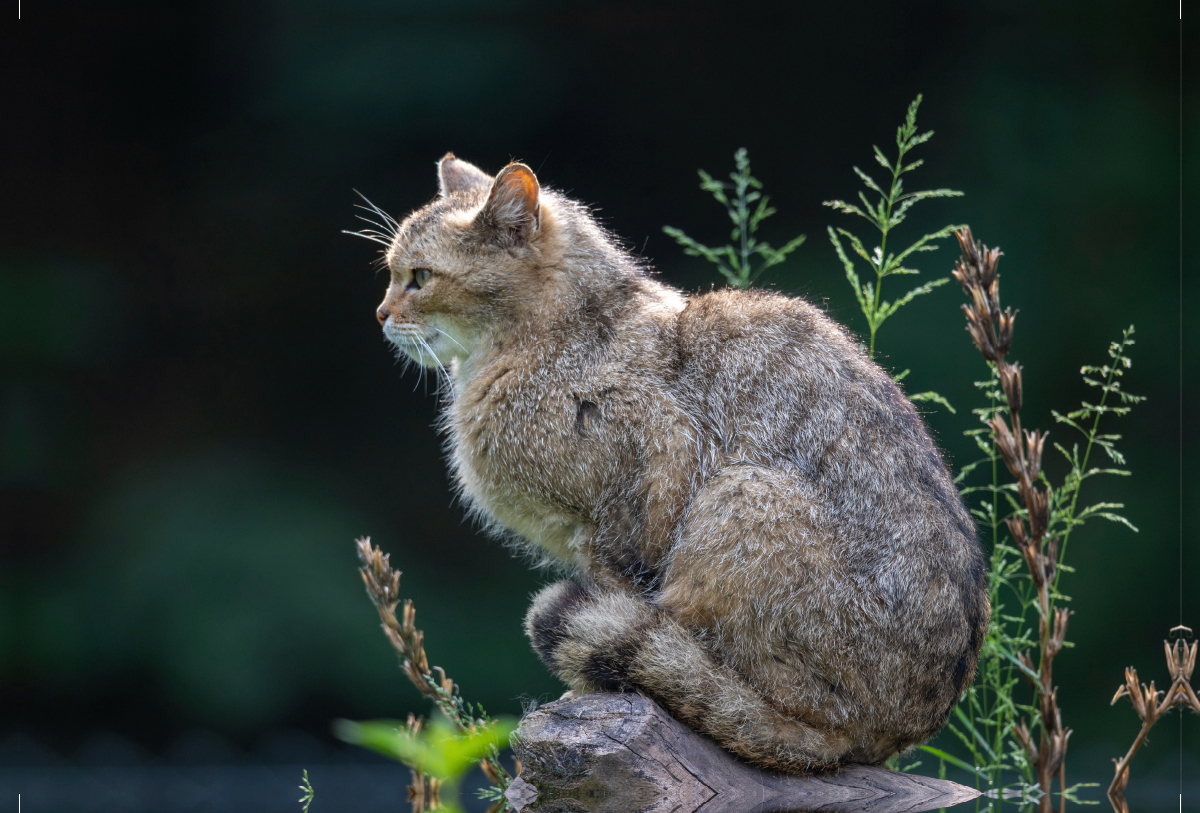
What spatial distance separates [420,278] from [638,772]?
4.13 ft

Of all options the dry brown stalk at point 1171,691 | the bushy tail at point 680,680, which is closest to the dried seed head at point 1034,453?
the dry brown stalk at point 1171,691

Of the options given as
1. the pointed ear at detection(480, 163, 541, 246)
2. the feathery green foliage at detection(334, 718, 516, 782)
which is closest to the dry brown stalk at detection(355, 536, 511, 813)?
the feathery green foliage at detection(334, 718, 516, 782)

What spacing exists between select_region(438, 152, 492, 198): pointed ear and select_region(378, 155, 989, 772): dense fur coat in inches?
7.7

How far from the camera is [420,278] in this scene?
249 centimetres

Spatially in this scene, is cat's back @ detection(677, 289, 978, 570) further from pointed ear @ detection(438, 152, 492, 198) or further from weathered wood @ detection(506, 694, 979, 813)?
pointed ear @ detection(438, 152, 492, 198)

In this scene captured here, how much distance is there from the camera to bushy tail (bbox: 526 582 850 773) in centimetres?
202

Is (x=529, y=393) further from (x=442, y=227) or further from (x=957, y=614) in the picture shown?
(x=957, y=614)

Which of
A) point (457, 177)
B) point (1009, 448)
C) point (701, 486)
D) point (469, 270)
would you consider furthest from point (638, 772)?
point (457, 177)

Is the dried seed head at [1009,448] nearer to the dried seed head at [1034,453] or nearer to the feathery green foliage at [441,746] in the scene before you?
the dried seed head at [1034,453]

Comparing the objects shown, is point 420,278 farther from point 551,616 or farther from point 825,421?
point 825,421

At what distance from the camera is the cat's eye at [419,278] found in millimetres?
2471

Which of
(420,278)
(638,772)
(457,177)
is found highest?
(457,177)

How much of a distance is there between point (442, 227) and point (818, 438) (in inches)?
40.6

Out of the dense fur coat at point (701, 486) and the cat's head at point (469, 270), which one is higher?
the cat's head at point (469, 270)
